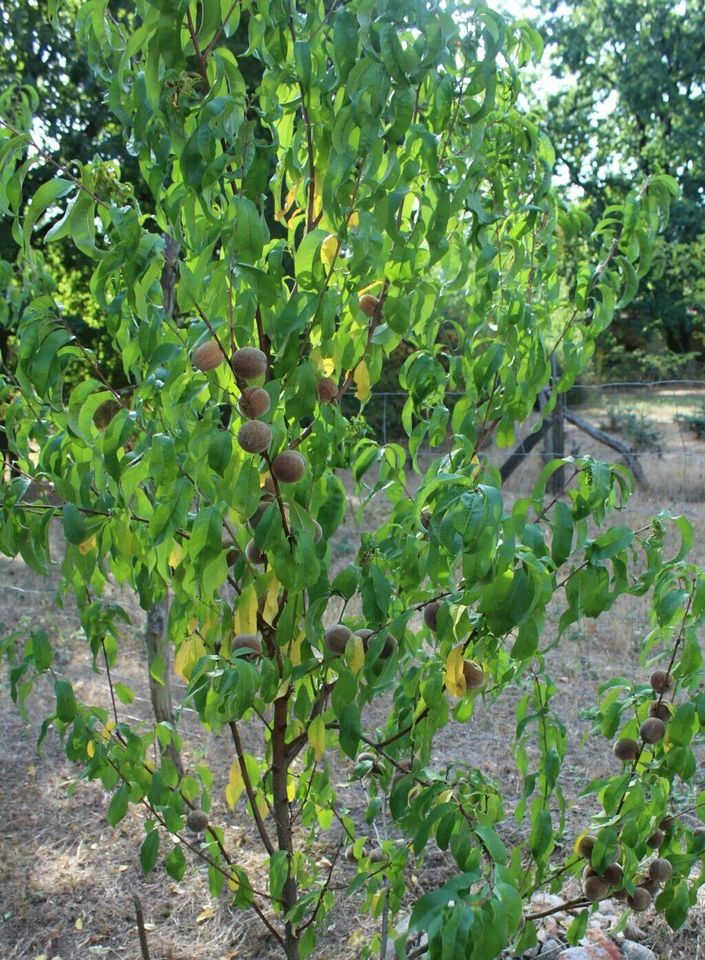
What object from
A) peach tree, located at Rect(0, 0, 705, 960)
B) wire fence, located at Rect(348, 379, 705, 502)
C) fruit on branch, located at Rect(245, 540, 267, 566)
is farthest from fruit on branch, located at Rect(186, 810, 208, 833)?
wire fence, located at Rect(348, 379, 705, 502)

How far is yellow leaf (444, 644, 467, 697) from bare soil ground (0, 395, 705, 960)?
0.41 m

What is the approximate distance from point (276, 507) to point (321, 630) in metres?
0.25

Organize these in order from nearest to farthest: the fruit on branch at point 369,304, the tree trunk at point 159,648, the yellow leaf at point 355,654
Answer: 1. the yellow leaf at point 355,654
2. the fruit on branch at point 369,304
3. the tree trunk at point 159,648

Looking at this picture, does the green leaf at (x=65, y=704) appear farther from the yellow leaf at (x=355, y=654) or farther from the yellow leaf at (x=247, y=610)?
the yellow leaf at (x=355, y=654)

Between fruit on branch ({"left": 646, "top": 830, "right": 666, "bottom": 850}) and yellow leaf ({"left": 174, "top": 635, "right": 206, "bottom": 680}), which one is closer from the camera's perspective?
yellow leaf ({"left": 174, "top": 635, "right": 206, "bottom": 680})

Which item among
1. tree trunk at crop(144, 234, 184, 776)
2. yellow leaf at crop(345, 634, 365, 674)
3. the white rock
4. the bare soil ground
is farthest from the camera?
tree trunk at crop(144, 234, 184, 776)

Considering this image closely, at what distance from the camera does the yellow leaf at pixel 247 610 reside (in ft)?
4.57

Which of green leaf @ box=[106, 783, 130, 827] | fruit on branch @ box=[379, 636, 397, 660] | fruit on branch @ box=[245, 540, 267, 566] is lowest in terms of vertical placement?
green leaf @ box=[106, 783, 130, 827]

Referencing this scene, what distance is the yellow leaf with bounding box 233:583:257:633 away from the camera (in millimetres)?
1394

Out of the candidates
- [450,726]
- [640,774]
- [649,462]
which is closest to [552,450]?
[649,462]

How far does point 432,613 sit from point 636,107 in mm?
17767

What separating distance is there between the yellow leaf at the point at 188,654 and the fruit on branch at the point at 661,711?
86cm

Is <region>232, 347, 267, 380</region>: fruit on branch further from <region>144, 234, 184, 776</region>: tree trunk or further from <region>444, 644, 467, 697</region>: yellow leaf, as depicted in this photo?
<region>144, 234, 184, 776</region>: tree trunk

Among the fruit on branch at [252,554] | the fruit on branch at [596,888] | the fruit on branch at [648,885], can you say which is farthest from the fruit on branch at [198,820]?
the fruit on branch at [648,885]
